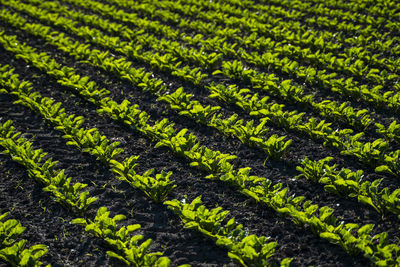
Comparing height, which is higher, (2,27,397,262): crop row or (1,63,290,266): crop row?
(2,27,397,262): crop row

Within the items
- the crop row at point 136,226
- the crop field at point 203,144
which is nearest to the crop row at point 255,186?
the crop field at point 203,144

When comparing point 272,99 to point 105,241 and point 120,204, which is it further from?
point 105,241

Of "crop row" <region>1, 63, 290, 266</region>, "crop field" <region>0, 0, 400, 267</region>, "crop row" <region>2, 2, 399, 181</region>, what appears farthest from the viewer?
"crop row" <region>2, 2, 399, 181</region>

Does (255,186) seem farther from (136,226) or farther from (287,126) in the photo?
(136,226)

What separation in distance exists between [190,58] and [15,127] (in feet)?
13.1

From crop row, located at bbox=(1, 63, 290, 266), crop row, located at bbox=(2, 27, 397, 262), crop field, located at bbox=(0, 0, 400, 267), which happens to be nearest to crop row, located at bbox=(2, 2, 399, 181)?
crop field, located at bbox=(0, 0, 400, 267)

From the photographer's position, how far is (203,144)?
21.6 ft

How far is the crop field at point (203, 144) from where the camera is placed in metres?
4.74

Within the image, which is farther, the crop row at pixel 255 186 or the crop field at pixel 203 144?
the crop field at pixel 203 144

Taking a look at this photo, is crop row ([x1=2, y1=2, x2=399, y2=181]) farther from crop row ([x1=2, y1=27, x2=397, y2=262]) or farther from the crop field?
crop row ([x1=2, y1=27, x2=397, y2=262])

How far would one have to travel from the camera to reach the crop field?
4738 millimetres

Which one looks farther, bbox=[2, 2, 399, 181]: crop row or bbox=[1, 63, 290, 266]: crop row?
bbox=[2, 2, 399, 181]: crop row

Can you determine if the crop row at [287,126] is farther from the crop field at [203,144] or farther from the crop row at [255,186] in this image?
the crop row at [255,186]

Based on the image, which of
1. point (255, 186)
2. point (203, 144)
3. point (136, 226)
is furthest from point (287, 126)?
point (136, 226)
